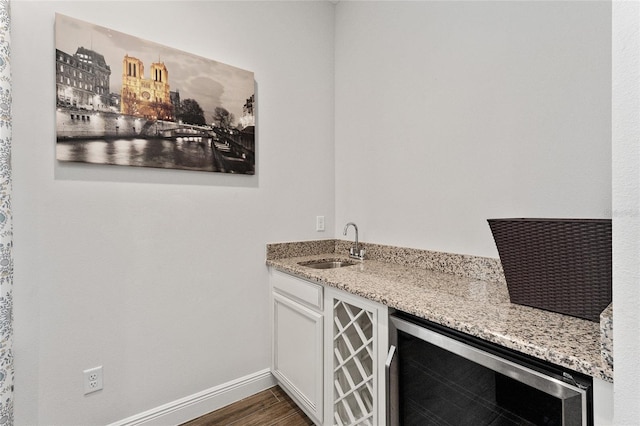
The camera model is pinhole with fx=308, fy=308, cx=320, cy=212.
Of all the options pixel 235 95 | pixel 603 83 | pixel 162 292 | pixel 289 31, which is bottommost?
pixel 162 292

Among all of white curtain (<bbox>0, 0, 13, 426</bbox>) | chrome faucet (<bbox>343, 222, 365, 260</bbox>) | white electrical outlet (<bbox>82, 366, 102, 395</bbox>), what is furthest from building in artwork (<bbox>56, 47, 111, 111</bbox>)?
chrome faucet (<bbox>343, 222, 365, 260</bbox>)

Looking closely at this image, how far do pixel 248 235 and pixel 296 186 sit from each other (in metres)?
0.50

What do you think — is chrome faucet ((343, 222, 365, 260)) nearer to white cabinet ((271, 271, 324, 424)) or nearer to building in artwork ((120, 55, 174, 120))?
white cabinet ((271, 271, 324, 424))

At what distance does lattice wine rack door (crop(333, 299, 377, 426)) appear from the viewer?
1377mm

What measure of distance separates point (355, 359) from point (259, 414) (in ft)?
2.65

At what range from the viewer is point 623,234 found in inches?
21.8

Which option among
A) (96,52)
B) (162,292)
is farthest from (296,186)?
(96,52)

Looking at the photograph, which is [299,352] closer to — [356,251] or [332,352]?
[332,352]

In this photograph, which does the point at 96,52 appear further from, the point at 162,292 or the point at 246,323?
the point at 246,323

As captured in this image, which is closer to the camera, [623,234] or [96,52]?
[623,234]

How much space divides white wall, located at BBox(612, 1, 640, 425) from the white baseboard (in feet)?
6.15

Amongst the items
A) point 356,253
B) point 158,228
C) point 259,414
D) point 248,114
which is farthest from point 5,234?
point 356,253

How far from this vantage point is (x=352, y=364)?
1500 mm

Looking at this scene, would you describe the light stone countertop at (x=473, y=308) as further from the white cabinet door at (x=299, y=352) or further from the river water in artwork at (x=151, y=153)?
the river water in artwork at (x=151, y=153)
